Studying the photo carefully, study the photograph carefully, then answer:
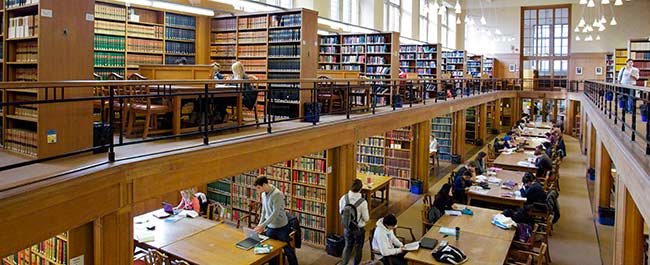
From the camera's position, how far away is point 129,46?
8.49 meters

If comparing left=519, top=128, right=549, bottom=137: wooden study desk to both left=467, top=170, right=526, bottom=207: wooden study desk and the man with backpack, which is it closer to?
left=467, top=170, right=526, bottom=207: wooden study desk

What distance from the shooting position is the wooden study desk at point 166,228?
5.89 metres

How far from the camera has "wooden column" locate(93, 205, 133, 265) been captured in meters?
3.60

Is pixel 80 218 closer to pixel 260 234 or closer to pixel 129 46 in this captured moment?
pixel 260 234

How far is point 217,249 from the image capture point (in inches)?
220

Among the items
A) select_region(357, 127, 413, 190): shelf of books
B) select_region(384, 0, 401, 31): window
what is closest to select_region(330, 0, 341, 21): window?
select_region(384, 0, 401, 31): window

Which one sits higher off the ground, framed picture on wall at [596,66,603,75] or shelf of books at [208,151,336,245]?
framed picture on wall at [596,66,603,75]

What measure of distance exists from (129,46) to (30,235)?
6085 mm

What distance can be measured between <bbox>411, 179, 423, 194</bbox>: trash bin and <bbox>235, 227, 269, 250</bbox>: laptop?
558cm

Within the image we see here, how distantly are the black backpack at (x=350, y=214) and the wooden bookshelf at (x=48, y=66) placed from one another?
3107 mm

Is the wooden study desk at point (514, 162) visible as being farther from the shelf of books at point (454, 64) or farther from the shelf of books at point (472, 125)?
the shelf of books at point (454, 64)

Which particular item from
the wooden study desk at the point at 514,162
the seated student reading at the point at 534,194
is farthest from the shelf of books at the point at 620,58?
the seated student reading at the point at 534,194

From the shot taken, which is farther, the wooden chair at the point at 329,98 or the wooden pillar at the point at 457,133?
the wooden pillar at the point at 457,133

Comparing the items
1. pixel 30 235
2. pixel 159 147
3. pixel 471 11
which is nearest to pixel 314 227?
pixel 159 147
